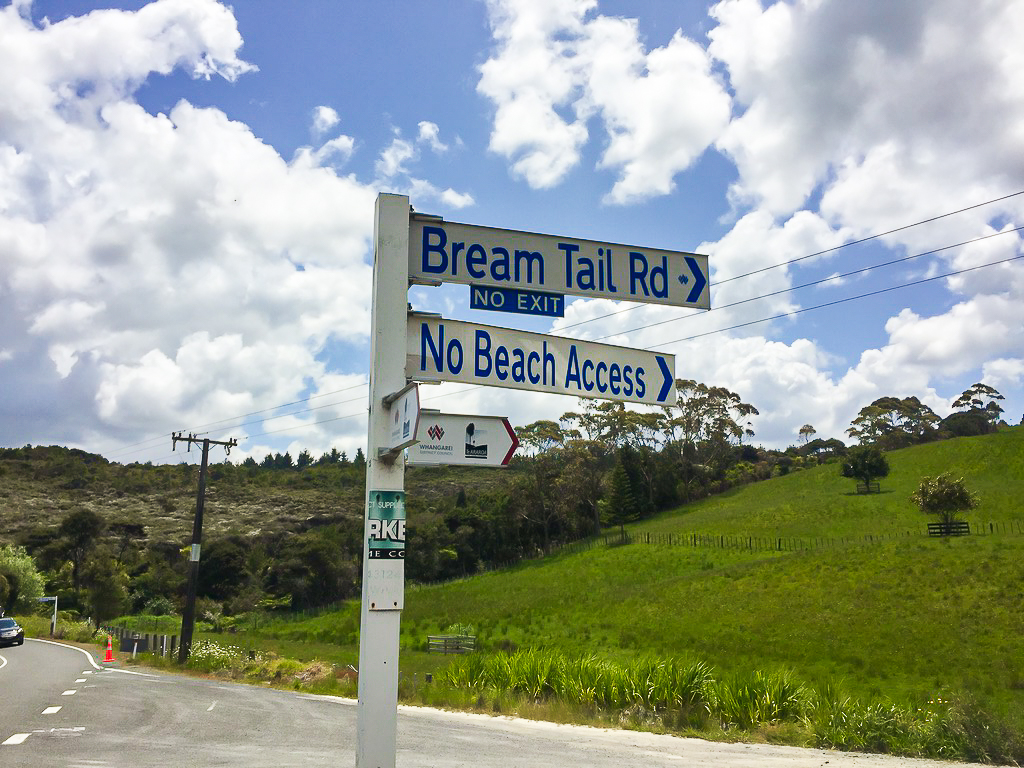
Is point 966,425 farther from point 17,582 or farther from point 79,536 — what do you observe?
point 17,582

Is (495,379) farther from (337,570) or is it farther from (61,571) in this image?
(61,571)

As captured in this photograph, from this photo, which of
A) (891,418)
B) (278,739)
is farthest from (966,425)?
(278,739)

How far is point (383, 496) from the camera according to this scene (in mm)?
4941

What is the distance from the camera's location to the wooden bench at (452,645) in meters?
37.4

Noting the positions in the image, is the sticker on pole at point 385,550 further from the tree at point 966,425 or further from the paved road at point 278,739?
the tree at point 966,425

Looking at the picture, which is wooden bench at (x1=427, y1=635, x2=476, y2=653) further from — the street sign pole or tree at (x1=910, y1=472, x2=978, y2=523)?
tree at (x1=910, y1=472, x2=978, y2=523)

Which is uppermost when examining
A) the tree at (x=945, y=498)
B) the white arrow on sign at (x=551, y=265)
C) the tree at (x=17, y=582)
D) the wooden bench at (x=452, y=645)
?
the tree at (x=945, y=498)

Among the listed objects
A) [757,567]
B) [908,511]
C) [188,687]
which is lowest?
[188,687]

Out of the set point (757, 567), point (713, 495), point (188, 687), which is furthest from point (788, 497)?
point (188, 687)

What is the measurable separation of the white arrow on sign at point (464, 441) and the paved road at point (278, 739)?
275 inches

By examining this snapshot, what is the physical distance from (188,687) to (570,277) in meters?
19.5

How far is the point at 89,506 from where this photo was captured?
9819cm

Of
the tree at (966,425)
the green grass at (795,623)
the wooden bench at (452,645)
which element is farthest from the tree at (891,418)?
the wooden bench at (452,645)

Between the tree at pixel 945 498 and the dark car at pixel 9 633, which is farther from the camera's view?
the tree at pixel 945 498
